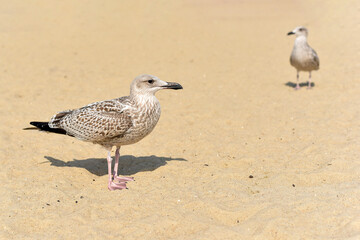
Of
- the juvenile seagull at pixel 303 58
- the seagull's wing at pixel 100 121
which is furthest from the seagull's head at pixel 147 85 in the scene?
the juvenile seagull at pixel 303 58

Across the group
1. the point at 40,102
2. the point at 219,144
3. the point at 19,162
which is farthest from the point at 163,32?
the point at 19,162

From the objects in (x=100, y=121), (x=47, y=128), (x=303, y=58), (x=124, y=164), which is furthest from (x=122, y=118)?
(x=303, y=58)

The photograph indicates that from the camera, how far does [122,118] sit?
6699mm

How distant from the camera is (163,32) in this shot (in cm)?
1931

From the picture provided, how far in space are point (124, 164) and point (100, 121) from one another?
5.34 feet

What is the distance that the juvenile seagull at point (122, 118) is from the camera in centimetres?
672

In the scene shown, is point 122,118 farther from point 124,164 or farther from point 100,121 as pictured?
point 124,164

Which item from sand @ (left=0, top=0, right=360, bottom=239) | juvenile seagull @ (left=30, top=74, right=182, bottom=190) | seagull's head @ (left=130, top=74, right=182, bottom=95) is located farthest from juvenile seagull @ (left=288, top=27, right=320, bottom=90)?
juvenile seagull @ (left=30, top=74, right=182, bottom=190)

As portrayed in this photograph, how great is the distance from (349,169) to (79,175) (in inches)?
183

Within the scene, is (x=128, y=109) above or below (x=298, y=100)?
above

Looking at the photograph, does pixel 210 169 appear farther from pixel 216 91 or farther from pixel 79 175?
pixel 216 91

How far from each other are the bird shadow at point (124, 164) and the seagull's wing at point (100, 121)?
3.25 feet

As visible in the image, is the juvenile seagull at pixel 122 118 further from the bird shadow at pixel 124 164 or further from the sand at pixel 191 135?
the sand at pixel 191 135

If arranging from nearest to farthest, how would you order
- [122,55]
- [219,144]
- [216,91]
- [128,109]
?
[128,109] → [219,144] → [216,91] → [122,55]
